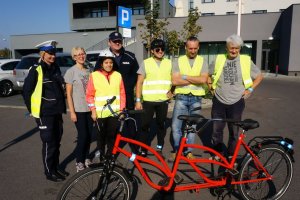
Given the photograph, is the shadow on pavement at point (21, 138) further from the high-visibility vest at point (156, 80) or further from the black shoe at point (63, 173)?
the high-visibility vest at point (156, 80)

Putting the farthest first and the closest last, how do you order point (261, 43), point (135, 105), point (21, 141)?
point (261, 43)
point (21, 141)
point (135, 105)

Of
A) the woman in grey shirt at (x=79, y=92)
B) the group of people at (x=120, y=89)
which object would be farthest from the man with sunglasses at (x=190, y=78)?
the woman in grey shirt at (x=79, y=92)

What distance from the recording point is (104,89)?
3.82 m

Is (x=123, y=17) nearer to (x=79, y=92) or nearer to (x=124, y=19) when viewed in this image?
(x=124, y=19)

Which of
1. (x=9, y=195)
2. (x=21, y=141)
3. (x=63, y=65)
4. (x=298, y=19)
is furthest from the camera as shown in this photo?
(x=298, y=19)

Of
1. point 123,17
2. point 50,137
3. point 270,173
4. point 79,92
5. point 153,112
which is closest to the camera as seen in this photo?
point 270,173

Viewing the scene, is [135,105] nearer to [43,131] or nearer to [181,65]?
[181,65]

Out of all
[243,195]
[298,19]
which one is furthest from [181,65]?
[298,19]

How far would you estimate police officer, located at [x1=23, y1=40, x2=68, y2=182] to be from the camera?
3.81m

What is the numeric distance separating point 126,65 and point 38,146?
2.66 meters

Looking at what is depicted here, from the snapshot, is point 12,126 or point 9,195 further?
point 12,126

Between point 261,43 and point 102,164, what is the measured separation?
28.9 m

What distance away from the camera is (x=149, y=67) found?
4.57 meters

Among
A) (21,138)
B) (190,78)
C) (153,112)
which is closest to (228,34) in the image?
(21,138)
